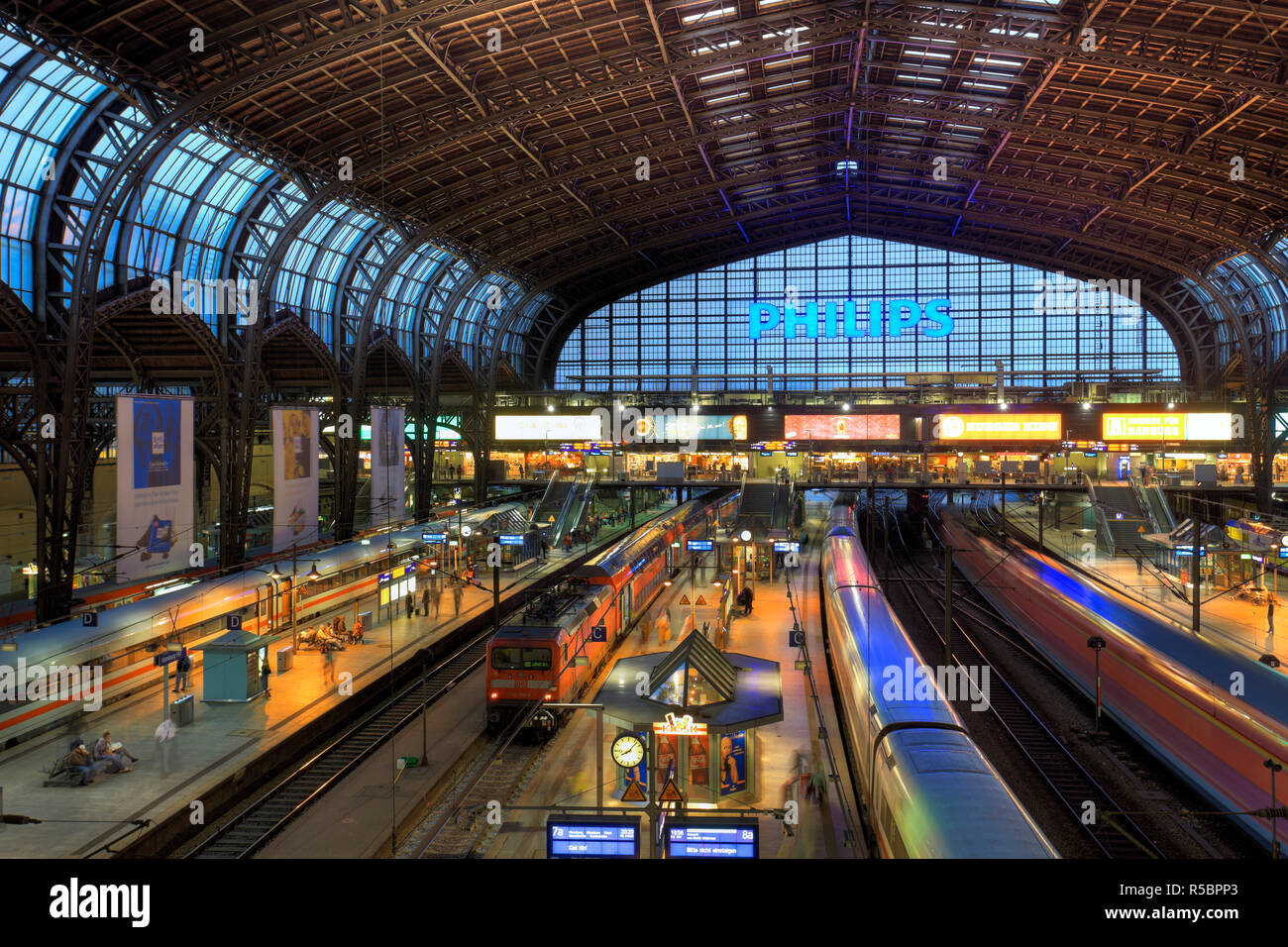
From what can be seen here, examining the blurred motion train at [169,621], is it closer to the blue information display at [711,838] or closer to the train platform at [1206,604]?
the blue information display at [711,838]

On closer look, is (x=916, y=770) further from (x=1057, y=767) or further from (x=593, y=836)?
(x=1057, y=767)

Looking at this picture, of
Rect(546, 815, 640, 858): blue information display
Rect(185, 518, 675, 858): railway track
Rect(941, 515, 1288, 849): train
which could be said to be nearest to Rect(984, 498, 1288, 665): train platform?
Rect(941, 515, 1288, 849): train

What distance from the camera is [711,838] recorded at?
9516 mm

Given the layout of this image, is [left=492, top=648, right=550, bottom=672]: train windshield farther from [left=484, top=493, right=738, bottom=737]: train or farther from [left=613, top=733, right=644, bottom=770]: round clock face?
[left=613, top=733, right=644, bottom=770]: round clock face

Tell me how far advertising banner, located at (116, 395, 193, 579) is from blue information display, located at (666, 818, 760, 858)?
17.4m

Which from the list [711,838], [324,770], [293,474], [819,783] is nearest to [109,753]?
[324,770]

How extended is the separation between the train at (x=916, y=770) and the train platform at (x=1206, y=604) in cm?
922

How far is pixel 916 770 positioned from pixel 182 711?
51.4 feet

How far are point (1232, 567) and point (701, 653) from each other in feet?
92.1

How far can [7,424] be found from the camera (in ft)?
82.9

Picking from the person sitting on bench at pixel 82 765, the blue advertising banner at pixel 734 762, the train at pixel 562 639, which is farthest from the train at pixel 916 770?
the person sitting on bench at pixel 82 765

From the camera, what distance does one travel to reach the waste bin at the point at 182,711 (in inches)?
741
